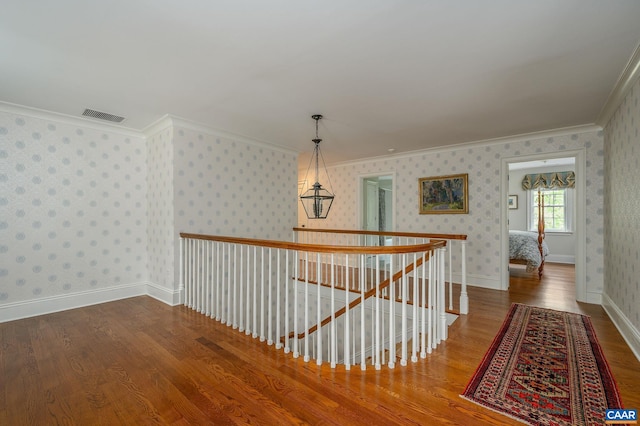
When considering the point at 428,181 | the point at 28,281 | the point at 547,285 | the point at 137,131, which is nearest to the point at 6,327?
the point at 28,281

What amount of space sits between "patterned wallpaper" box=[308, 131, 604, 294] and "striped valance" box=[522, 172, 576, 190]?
412cm

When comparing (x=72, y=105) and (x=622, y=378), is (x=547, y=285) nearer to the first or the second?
(x=622, y=378)

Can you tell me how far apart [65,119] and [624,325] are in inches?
267

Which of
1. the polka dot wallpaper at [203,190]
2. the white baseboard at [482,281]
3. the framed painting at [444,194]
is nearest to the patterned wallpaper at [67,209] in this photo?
the polka dot wallpaper at [203,190]

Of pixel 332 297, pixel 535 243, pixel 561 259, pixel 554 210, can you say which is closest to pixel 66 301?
pixel 332 297

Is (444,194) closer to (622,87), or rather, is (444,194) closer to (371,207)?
(371,207)

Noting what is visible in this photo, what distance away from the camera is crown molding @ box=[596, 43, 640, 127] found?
2.34 m

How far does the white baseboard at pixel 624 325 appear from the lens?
247 centimetres

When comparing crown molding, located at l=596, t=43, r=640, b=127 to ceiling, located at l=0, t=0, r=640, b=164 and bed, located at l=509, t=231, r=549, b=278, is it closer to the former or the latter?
ceiling, located at l=0, t=0, r=640, b=164

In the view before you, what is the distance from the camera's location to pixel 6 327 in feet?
10.2

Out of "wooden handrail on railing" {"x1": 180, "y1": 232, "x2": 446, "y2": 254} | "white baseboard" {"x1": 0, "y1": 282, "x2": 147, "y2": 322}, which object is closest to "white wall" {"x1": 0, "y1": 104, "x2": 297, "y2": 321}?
"white baseboard" {"x1": 0, "y1": 282, "x2": 147, "y2": 322}

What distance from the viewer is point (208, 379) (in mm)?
2100

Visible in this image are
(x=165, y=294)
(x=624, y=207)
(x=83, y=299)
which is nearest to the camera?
(x=624, y=207)

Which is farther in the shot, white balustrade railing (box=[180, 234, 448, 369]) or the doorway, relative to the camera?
the doorway
